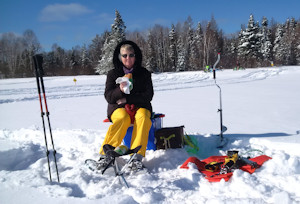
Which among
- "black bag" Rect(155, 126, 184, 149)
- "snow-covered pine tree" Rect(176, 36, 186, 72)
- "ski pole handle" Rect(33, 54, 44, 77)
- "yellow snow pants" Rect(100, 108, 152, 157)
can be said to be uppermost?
"snow-covered pine tree" Rect(176, 36, 186, 72)

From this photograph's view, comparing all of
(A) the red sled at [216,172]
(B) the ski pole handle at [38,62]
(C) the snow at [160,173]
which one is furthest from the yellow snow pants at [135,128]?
(B) the ski pole handle at [38,62]

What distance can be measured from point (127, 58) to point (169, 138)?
148cm

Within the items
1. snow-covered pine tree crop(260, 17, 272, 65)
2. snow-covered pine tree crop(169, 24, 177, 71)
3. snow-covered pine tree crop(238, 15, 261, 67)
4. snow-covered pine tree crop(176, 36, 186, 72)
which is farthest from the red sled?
snow-covered pine tree crop(260, 17, 272, 65)

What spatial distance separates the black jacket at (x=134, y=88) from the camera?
10.7 feet

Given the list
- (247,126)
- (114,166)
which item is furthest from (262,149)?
(114,166)

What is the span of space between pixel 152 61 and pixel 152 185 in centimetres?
3994

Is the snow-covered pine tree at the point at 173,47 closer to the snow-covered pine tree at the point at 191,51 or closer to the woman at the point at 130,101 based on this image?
the snow-covered pine tree at the point at 191,51

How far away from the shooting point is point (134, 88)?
3.40 meters

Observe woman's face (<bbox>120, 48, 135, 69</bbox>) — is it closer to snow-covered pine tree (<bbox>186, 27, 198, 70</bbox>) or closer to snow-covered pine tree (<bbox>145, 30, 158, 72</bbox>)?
snow-covered pine tree (<bbox>145, 30, 158, 72</bbox>)

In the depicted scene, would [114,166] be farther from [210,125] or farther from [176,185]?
[210,125]

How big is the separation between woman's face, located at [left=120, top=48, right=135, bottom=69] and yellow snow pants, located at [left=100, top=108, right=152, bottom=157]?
33.1 inches

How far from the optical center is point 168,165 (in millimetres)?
3035

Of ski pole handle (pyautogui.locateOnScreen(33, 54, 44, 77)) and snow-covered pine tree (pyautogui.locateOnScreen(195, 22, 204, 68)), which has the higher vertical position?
snow-covered pine tree (pyautogui.locateOnScreen(195, 22, 204, 68))

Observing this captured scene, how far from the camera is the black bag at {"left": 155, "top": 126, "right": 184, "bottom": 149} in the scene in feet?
11.4
